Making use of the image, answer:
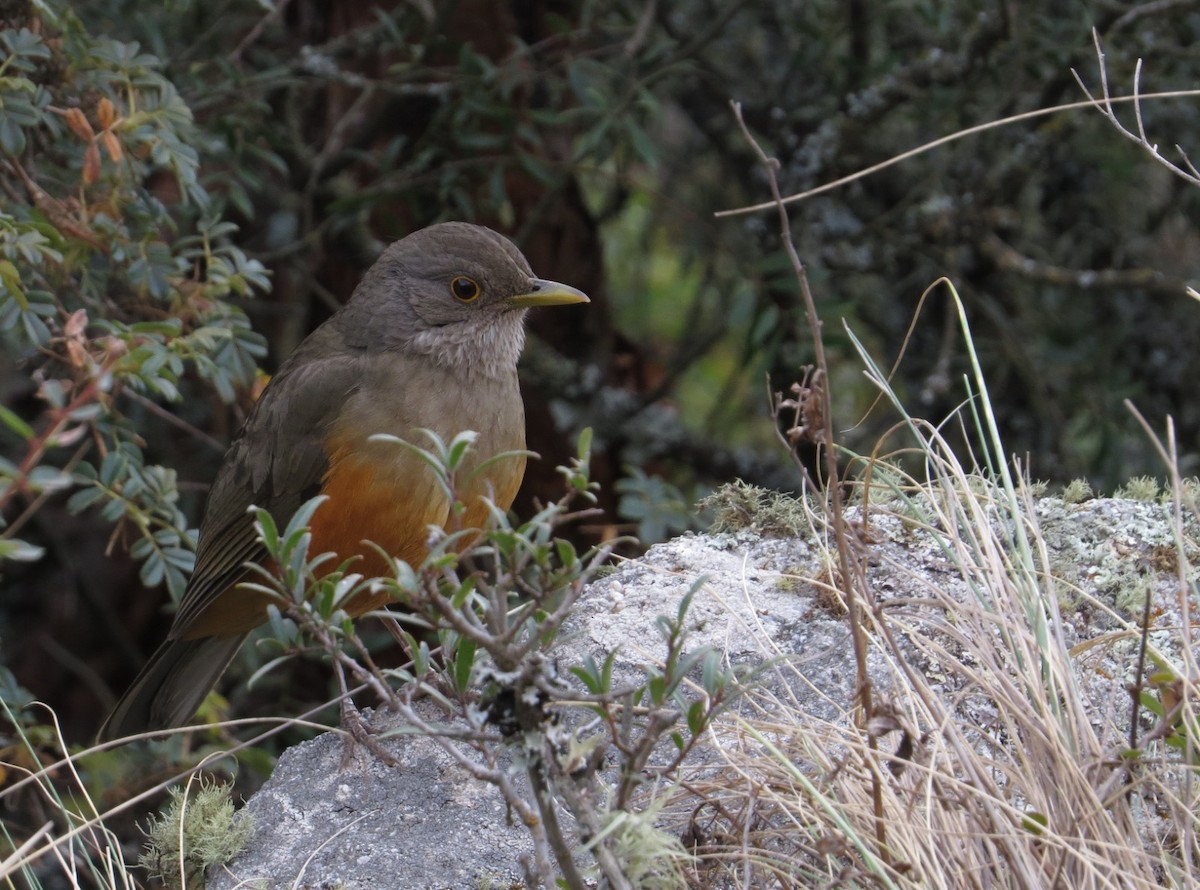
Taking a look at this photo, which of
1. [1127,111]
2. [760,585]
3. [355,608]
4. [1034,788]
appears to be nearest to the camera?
[1034,788]

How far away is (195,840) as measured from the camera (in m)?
2.79

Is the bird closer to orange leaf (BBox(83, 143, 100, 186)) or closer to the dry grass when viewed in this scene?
orange leaf (BBox(83, 143, 100, 186))

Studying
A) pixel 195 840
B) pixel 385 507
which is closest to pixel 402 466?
pixel 385 507

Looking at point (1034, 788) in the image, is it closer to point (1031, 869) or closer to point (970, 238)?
point (1031, 869)

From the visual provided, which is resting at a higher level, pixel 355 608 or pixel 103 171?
pixel 103 171

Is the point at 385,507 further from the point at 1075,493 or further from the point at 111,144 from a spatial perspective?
the point at 1075,493

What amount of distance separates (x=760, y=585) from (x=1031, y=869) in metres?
1.17

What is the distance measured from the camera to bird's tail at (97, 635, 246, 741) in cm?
455

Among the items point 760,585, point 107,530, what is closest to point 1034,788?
point 760,585

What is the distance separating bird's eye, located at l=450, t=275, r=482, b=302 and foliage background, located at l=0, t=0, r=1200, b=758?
69 centimetres

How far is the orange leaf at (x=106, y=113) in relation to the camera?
11.8 ft

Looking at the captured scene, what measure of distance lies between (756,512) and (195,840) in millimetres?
1542

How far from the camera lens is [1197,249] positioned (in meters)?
6.51

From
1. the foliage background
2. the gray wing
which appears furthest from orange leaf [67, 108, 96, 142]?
the gray wing
